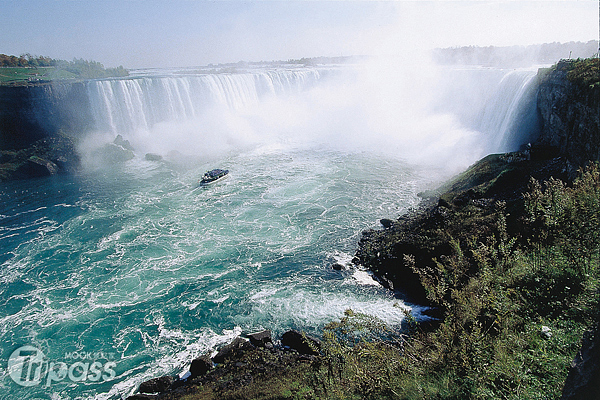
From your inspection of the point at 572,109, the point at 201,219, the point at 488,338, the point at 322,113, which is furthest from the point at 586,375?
the point at 322,113

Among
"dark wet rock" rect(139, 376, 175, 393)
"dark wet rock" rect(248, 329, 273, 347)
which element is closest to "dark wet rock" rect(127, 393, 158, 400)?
"dark wet rock" rect(139, 376, 175, 393)

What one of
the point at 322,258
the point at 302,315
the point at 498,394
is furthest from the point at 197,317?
the point at 498,394

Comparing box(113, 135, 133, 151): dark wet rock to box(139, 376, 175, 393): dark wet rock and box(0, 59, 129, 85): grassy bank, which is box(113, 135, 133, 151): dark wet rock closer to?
box(0, 59, 129, 85): grassy bank

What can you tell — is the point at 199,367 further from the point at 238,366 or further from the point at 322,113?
the point at 322,113

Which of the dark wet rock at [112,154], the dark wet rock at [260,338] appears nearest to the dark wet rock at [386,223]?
the dark wet rock at [260,338]

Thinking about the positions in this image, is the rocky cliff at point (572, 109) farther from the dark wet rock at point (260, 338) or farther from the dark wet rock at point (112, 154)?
the dark wet rock at point (112, 154)

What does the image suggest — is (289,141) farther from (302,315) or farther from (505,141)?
(302,315)
